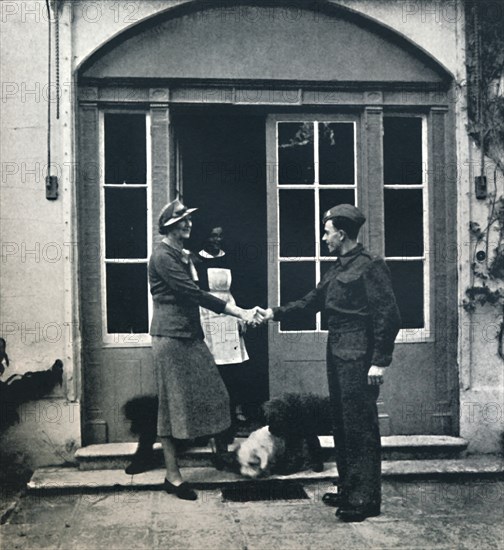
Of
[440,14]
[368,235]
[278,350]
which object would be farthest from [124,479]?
[440,14]

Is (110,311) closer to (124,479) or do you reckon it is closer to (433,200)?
(124,479)

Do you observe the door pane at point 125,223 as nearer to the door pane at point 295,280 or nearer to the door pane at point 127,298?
the door pane at point 127,298

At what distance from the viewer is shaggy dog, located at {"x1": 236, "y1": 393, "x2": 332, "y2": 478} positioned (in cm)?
534

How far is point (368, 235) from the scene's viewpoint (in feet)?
19.5

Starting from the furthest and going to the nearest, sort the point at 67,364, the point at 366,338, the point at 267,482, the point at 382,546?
the point at 67,364, the point at 267,482, the point at 366,338, the point at 382,546

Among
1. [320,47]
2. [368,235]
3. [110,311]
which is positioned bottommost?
[110,311]

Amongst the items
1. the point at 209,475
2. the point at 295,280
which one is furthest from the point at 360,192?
the point at 209,475

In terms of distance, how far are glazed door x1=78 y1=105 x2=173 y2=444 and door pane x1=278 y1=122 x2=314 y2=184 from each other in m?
0.92

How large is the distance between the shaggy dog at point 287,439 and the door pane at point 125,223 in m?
1.64

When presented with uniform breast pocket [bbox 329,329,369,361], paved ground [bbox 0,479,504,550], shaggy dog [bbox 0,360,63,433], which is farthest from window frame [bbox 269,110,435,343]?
shaggy dog [bbox 0,360,63,433]

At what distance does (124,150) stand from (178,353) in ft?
5.71

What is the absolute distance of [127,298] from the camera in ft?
19.1

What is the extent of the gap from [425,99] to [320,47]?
965 mm

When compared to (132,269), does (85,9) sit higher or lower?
higher
